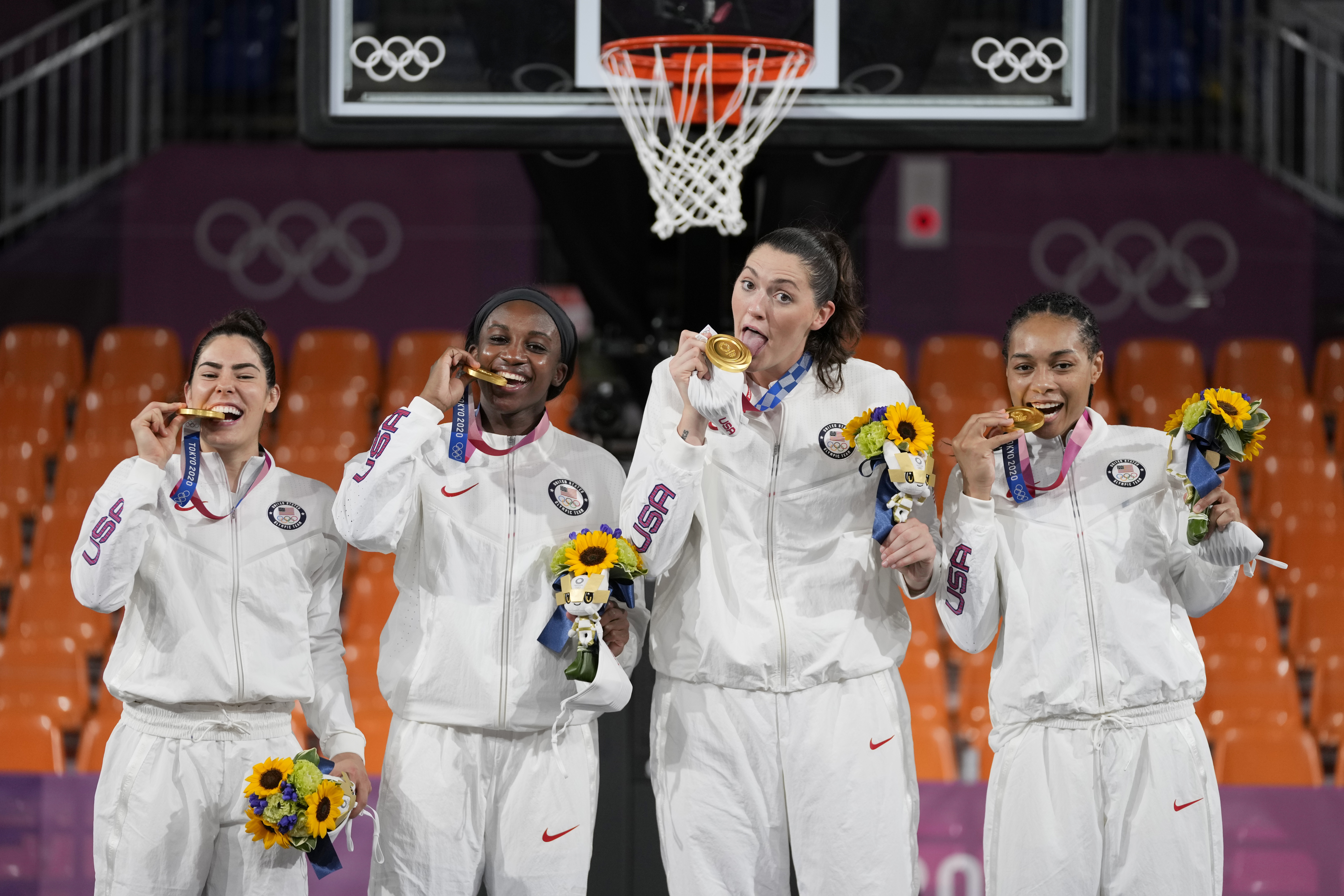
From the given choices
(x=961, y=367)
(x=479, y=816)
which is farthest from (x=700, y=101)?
(x=961, y=367)

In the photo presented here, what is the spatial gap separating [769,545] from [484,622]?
0.67m

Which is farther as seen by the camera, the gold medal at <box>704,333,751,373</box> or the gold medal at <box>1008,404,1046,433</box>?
the gold medal at <box>1008,404,1046,433</box>

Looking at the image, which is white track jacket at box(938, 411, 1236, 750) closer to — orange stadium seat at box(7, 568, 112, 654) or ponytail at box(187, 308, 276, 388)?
ponytail at box(187, 308, 276, 388)

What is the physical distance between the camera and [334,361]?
29.0ft

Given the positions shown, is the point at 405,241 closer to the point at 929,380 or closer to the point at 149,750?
the point at 929,380

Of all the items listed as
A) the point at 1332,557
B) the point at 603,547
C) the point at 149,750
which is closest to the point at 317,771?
the point at 149,750

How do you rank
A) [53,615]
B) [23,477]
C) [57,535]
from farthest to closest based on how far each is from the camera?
[23,477]
[57,535]
[53,615]

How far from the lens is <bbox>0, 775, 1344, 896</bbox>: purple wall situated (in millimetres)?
4531

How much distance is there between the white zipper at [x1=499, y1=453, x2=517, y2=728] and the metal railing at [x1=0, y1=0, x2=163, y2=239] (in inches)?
300

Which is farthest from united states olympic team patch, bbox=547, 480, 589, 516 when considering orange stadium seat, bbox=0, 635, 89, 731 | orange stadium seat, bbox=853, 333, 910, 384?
orange stadium seat, bbox=853, 333, 910, 384

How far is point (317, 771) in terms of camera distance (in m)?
3.16

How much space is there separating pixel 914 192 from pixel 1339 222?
2.88m

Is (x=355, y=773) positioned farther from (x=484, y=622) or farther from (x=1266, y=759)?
(x=1266, y=759)

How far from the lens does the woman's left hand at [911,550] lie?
3119 mm
